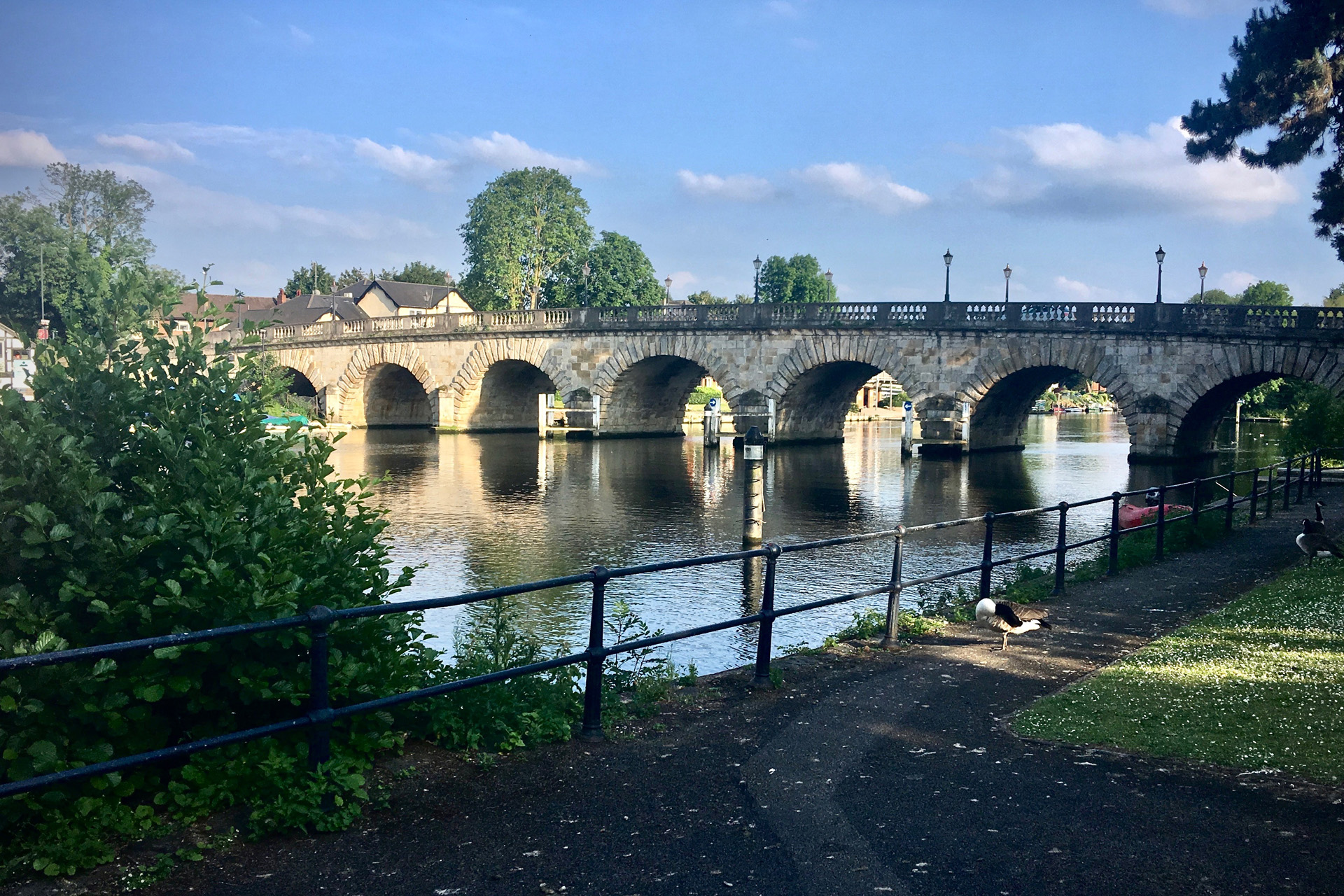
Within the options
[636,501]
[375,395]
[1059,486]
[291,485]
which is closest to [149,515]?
[291,485]

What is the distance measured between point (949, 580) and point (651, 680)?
10297 mm

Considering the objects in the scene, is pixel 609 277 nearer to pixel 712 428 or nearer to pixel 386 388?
pixel 386 388

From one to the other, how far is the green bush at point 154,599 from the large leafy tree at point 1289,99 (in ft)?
62.7

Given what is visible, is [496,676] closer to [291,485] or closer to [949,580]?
[291,485]

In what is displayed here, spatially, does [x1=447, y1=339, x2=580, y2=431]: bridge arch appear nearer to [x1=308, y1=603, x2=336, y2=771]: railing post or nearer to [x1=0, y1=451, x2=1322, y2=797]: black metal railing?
[x1=0, y1=451, x2=1322, y2=797]: black metal railing

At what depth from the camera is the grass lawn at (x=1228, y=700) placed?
6312 millimetres

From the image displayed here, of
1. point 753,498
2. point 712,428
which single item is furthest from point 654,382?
point 753,498

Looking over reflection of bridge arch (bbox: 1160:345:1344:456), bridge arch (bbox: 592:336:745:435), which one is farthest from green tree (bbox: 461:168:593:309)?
reflection of bridge arch (bbox: 1160:345:1344:456)

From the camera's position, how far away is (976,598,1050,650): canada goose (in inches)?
375

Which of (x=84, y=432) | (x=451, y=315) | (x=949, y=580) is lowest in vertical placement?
(x=949, y=580)

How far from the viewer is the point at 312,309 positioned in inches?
3556

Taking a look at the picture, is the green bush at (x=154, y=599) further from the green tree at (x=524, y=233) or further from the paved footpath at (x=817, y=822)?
the green tree at (x=524, y=233)

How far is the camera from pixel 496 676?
5.83 meters

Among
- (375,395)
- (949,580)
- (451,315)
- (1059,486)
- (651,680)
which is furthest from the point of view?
(375,395)
